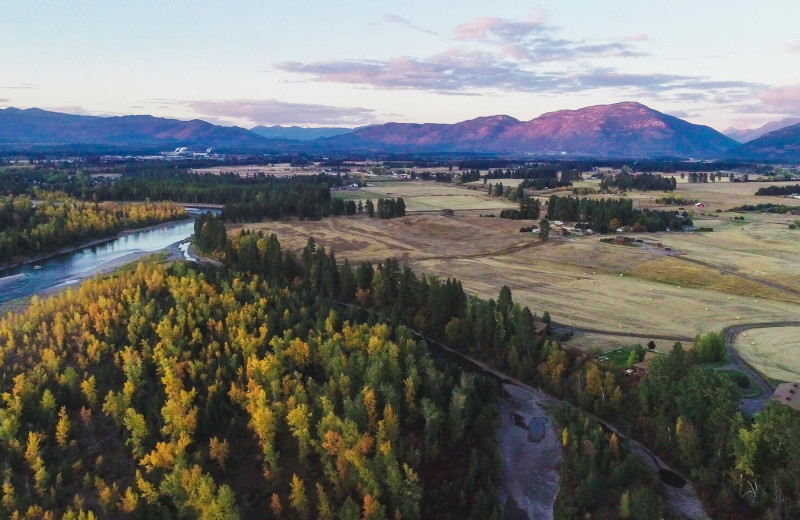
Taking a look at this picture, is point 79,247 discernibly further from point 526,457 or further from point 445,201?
point 526,457

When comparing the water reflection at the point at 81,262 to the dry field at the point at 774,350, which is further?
the water reflection at the point at 81,262

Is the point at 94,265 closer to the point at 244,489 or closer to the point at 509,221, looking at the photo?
the point at 244,489

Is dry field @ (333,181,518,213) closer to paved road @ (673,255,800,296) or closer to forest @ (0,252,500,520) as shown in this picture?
paved road @ (673,255,800,296)

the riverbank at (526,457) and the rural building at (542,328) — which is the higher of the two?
the rural building at (542,328)

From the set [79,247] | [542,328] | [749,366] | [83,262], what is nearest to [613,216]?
[542,328]

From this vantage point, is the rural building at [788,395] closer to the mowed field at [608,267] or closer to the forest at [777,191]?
the mowed field at [608,267]

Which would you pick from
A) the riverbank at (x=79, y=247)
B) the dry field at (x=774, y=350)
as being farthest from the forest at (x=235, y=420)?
the riverbank at (x=79, y=247)
